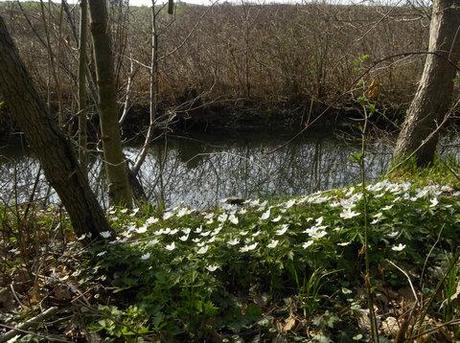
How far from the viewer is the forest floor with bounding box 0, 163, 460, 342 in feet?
6.77

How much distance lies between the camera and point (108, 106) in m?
4.21

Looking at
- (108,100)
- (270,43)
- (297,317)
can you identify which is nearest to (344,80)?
(270,43)

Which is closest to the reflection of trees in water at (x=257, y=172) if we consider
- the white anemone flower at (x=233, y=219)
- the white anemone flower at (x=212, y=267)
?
the white anemone flower at (x=233, y=219)

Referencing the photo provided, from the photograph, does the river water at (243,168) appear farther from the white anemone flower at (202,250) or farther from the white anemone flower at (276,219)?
the white anemone flower at (202,250)

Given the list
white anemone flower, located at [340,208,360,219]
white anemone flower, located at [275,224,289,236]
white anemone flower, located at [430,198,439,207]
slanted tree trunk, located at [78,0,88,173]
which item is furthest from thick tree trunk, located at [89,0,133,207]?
white anemone flower, located at [430,198,439,207]

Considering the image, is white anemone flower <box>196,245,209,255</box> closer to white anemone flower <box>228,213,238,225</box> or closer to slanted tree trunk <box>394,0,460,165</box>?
white anemone flower <box>228,213,238,225</box>

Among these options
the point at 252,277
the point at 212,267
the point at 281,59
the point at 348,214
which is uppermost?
the point at 281,59

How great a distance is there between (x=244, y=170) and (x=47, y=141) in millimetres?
5934

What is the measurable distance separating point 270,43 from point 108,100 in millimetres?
6957

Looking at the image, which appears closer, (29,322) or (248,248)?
(29,322)

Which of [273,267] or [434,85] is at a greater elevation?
[434,85]

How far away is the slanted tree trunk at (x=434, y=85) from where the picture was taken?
14.7ft

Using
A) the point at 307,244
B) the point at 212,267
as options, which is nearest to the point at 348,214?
the point at 307,244

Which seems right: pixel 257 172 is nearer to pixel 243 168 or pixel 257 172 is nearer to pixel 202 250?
pixel 243 168
